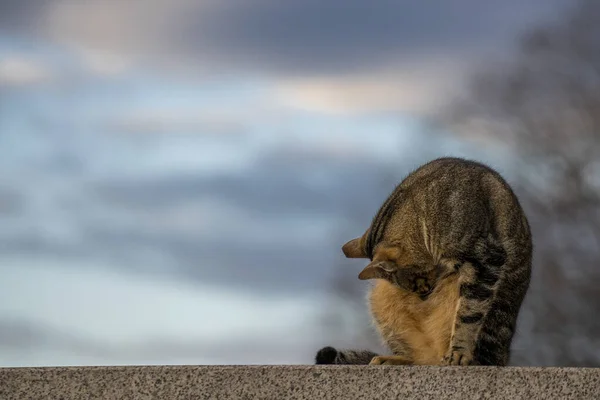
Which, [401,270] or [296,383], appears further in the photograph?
[401,270]

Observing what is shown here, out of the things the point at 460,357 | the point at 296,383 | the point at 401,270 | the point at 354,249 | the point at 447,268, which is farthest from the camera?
the point at 354,249

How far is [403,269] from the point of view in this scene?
346 centimetres

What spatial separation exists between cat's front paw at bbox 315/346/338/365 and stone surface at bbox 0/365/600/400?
672mm

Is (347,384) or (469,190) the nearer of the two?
(347,384)

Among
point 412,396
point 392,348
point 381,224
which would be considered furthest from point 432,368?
point 381,224

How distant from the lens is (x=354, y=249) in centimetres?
384

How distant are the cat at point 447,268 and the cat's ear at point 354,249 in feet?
0.20

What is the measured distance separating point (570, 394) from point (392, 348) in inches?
35.5

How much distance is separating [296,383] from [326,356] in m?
0.72

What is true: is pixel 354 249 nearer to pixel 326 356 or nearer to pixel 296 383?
pixel 326 356

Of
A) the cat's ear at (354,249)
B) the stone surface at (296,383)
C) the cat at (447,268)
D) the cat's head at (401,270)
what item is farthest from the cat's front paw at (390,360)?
the stone surface at (296,383)

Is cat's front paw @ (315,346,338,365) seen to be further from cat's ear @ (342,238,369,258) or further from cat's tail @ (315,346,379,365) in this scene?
cat's ear @ (342,238,369,258)

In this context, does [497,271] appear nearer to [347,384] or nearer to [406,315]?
[406,315]

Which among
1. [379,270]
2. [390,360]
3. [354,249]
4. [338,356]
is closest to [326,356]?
[338,356]
